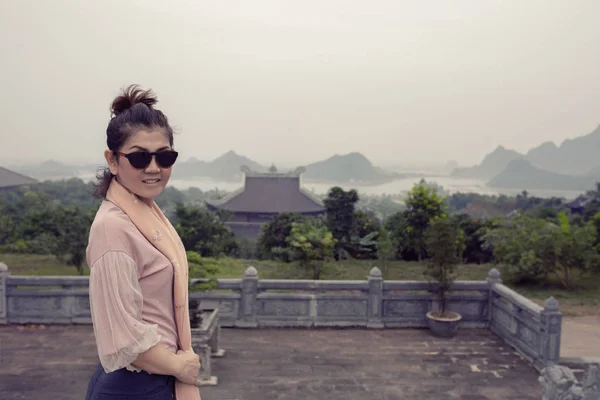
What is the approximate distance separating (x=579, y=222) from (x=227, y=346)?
36.7 feet

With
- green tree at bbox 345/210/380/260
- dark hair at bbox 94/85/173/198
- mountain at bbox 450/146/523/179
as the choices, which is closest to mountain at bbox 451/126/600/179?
mountain at bbox 450/146/523/179

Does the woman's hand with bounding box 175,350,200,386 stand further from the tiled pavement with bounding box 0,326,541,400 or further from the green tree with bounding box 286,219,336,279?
the green tree with bounding box 286,219,336,279

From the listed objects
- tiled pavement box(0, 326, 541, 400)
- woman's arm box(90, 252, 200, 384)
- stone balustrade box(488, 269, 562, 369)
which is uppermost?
woman's arm box(90, 252, 200, 384)

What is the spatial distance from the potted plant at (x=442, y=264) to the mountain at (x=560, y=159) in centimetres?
2352

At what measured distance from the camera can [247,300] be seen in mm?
7586

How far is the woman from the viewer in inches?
68.6

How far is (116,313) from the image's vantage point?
1.72 meters

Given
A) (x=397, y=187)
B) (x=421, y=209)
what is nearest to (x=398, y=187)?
(x=397, y=187)

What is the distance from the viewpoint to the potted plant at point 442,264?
7.30 metres

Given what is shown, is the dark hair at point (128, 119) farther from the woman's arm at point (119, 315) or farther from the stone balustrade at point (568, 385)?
the stone balustrade at point (568, 385)

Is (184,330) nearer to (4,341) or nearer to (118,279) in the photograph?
(118,279)

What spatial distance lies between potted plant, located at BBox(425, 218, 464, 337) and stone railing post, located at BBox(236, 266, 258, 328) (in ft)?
8.61

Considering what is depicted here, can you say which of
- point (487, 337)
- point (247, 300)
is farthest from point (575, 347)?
point (247, 300)

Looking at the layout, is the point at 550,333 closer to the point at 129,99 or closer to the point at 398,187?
the point at 129,99
